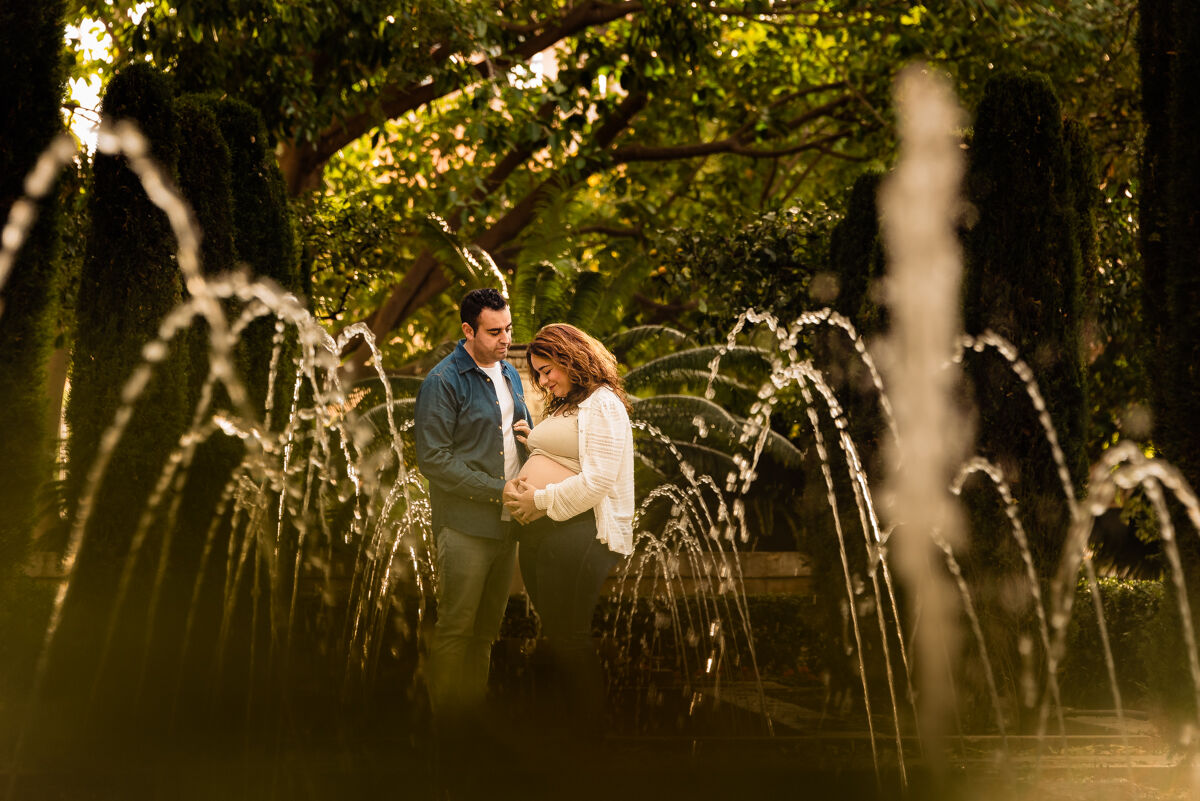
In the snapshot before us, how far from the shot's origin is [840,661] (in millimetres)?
8672

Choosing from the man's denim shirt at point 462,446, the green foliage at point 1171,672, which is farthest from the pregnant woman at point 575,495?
the green foliage at point 1171,672

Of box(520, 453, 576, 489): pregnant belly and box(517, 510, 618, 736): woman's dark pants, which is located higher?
box(520, 453, 576, 489): pregnant belly

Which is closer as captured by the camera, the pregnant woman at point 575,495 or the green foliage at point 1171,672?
the pregnant woman at point 575,495

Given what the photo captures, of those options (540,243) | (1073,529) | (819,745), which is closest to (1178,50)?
(1073,529)

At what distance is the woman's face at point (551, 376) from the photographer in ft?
15.5

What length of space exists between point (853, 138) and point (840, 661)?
9.30 m

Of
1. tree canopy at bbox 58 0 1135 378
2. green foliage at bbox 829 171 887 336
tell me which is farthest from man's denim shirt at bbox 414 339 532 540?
tree canopy at bbox 58 0 1135 378

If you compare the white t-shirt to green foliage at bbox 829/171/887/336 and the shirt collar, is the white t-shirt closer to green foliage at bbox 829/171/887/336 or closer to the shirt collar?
the shirt collar

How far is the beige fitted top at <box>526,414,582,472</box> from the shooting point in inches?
186

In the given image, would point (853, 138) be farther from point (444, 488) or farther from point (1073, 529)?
point (444, 488)

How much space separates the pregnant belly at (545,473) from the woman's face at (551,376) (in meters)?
0.29

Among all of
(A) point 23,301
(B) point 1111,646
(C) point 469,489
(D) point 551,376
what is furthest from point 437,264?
(D) point 551,376

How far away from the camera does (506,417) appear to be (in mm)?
5281

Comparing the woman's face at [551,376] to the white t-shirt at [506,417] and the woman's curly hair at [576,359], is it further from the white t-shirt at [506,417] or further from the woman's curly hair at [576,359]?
the white t-shirt at [506,417]
